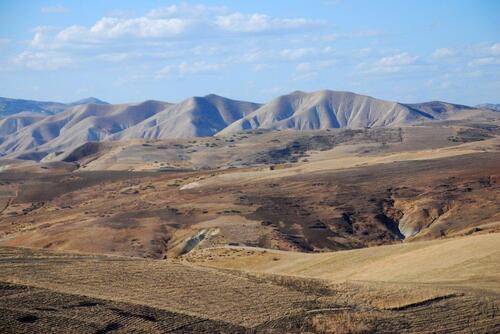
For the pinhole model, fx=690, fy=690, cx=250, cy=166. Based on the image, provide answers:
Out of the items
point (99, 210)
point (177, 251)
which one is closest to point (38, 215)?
point (99, 210)

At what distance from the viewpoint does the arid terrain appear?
27859 millimetres


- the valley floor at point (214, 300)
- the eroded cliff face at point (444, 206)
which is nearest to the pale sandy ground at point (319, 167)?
the eroded cliff face at point (444, 206)

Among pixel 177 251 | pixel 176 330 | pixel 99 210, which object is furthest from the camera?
pixel 99 210

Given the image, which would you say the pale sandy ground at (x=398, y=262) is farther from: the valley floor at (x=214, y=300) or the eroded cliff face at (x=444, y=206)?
the eroded cliff face at (x=444, y=206)

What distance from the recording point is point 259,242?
7606cm

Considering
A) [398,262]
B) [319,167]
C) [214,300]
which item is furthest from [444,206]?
[214,300]

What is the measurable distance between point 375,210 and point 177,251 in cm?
3133

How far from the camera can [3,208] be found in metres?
121

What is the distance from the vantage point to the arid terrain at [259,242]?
27859 millimetres

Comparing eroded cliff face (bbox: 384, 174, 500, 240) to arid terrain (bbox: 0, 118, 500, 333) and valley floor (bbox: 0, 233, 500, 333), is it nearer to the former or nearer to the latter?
arid terrain (bbox: 0, 118, 500, 333)

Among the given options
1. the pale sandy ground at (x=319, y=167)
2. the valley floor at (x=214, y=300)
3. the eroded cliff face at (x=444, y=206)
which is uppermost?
the valley floor at (x=214, y=300)

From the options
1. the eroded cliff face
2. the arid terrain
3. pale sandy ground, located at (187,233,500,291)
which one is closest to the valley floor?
the arid terrain

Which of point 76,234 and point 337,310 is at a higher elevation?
point 337,310

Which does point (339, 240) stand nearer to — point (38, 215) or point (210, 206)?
point (210, 206)
